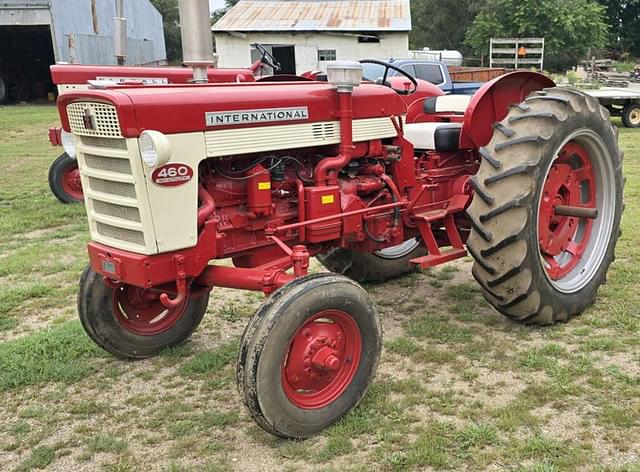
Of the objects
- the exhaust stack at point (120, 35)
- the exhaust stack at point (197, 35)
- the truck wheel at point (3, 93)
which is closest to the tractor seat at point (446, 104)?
the exhaust stack at point (197, 35)

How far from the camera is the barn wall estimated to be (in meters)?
23.4

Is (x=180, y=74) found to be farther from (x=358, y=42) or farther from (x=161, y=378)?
(x=358, y=42)

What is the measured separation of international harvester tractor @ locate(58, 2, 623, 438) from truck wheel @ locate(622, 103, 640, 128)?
12095mm

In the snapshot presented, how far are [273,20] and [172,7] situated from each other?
139 ft

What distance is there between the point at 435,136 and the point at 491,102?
16.6 inches

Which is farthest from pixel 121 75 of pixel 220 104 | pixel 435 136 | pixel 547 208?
pixel 547 208

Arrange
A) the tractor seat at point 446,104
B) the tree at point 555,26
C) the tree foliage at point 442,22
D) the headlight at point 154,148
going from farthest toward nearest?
the tree foliage at point 442,22, the tree at point 555,26, the tractor seat at point 446,104, the headlight at point 154,148

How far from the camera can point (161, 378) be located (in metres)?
3.58

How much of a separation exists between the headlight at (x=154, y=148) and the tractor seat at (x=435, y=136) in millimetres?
1932

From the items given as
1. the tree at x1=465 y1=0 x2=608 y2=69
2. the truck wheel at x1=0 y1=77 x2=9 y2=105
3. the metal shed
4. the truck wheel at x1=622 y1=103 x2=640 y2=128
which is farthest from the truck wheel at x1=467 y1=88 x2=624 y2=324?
the tree at x1=465 y1=0 x2=608 y2=69

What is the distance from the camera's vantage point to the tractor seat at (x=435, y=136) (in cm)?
417

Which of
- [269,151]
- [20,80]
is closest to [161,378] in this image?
[269,151]

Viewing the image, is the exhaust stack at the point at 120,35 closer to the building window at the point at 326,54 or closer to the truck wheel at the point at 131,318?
the truck wheel at the point at 131,318

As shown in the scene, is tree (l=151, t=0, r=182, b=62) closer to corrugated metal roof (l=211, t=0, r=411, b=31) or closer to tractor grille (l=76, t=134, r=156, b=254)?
corrugated metal roof (l=211, t=0, r=411, b=31)
